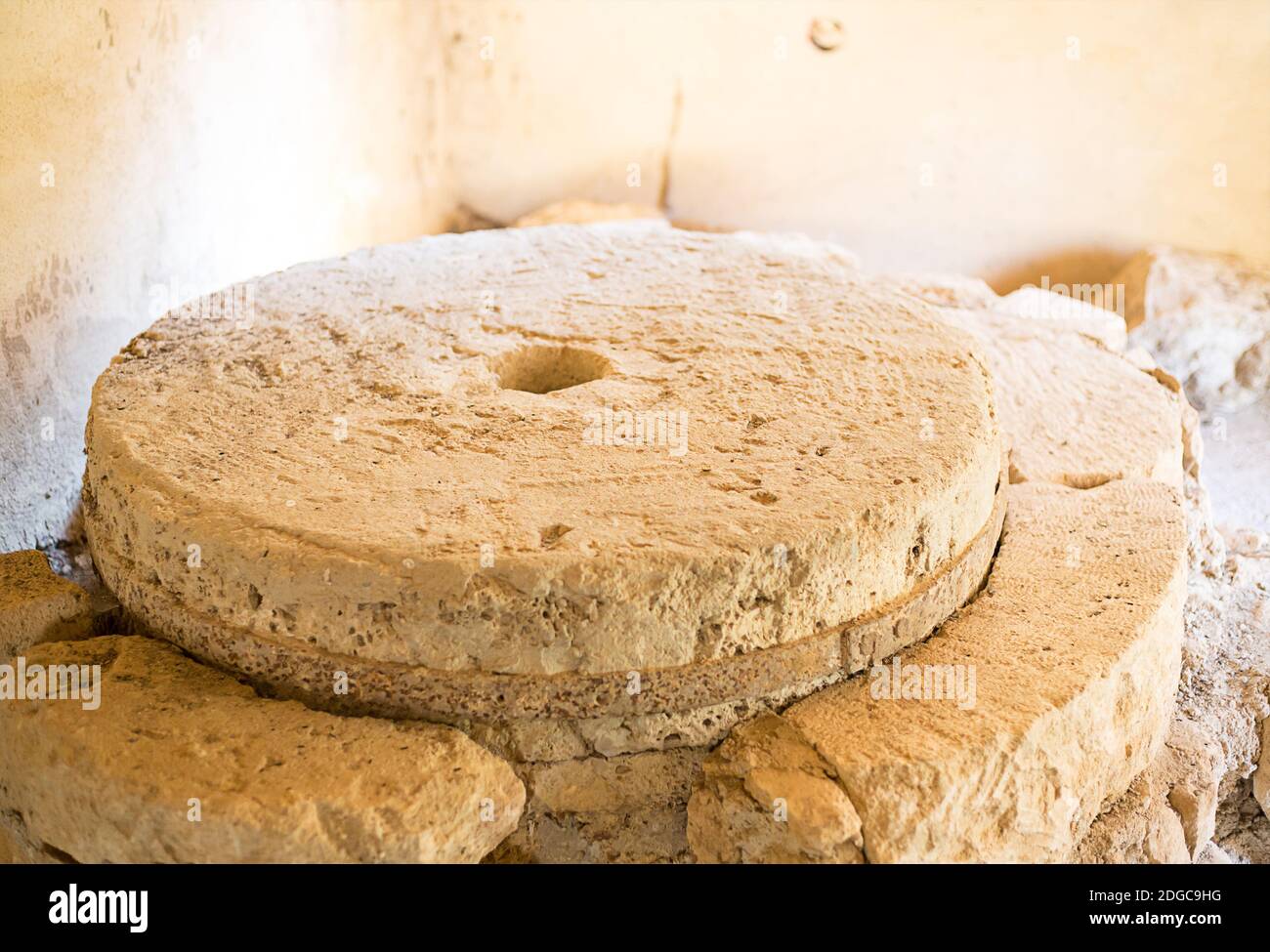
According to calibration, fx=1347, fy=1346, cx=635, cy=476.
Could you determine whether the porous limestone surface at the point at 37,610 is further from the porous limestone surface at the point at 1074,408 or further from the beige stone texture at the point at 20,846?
the porous limestone surface at the point at 1074,408

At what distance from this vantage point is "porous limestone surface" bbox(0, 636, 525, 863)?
276cm

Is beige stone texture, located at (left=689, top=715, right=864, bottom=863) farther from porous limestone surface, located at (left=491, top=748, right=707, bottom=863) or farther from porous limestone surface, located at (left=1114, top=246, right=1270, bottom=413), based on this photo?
porous limestone surface, located at (left=1114, top=246, right=1270, bottom=413)

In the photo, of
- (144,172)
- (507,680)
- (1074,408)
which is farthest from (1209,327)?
(144,172)

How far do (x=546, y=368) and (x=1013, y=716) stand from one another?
173 cm

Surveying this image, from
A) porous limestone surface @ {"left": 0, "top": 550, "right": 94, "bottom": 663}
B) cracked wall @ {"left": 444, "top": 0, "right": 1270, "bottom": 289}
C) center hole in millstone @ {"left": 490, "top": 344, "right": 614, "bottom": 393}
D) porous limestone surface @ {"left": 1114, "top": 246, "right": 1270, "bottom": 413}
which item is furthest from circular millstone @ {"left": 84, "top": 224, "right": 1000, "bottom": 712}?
cracked wall @ {"left": 444, "top": 0, "right": 1270, "bottom": 289}

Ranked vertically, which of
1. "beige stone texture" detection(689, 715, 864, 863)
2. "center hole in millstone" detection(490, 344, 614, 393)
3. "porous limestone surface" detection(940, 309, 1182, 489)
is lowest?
"beige stone texture" detection(689, 715, 864, 863)

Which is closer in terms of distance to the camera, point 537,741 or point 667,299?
point 537,741

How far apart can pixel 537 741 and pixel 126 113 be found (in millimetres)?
2817

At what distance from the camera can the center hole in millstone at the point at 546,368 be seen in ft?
13.1

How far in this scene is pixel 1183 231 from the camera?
627 cm

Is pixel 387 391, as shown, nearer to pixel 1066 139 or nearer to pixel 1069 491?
pixel 1069 491

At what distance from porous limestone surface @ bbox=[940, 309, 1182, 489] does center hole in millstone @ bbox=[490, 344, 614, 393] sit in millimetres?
1200

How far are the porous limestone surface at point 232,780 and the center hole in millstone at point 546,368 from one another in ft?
4.22
